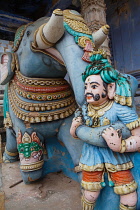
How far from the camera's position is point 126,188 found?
27.9 inches

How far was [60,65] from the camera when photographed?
1172mm

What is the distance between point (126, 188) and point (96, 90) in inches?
14.3

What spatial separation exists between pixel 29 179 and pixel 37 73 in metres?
0.67

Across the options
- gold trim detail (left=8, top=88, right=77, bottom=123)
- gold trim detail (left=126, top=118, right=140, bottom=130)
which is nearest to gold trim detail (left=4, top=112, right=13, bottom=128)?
gold trim detail (left=8, top=88, right=77, bottom=123)

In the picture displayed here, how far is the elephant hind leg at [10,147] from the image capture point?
1.60 metres

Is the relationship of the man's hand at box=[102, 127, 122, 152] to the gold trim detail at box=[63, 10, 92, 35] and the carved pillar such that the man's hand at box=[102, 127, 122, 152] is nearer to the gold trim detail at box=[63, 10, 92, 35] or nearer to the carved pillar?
the gold trim detail at box=[63, 10, 92, 35]

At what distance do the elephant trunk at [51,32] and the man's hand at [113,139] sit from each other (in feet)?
1.82

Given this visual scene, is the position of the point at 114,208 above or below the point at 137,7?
below

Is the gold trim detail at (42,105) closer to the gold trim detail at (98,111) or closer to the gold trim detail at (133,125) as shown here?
the gold trim detail at (98,111)

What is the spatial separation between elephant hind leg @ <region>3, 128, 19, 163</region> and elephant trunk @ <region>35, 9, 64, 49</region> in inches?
30.8

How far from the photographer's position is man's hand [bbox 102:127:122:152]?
27.0 inches

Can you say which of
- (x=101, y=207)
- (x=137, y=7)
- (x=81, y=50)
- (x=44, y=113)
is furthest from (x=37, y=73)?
(x=137, y=7)

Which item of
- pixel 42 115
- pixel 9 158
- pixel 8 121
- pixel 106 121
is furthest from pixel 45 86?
pixel 9 158

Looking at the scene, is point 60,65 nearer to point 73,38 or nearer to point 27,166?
point 73,38
